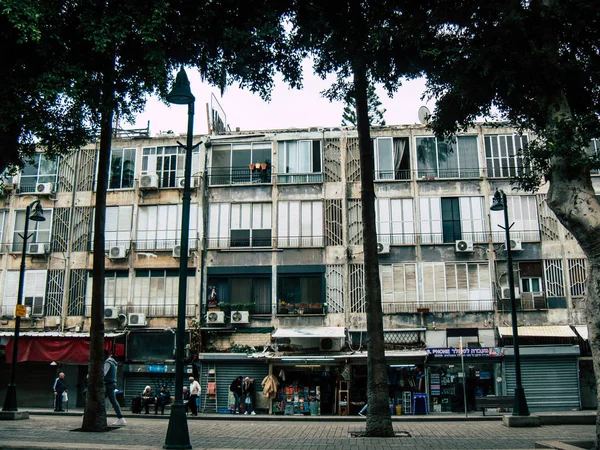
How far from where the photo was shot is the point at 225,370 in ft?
98.4

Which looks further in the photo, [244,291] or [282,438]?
[244,291]

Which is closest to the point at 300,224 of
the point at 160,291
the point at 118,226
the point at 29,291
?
the point at 160,291

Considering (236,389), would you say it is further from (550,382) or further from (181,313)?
(181,313)

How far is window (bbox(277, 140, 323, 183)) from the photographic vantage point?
33.0 m

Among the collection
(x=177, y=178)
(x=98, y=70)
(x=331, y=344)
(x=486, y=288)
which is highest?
(x=177, y=178)

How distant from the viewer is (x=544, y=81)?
39.8 feet

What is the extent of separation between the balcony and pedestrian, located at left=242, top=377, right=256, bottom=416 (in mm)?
10417

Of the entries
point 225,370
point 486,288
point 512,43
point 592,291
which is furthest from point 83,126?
point 486,288

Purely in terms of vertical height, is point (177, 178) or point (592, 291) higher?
point (177, 178)

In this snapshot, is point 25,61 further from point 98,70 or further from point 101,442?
point 101,442

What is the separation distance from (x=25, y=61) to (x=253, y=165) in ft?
69.1

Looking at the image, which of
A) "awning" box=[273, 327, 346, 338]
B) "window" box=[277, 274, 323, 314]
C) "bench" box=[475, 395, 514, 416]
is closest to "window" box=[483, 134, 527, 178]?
"window" box=[277, 274, 323, 314]

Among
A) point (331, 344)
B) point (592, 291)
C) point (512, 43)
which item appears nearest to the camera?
point (592, 291)

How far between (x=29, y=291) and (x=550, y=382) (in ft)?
86.0
